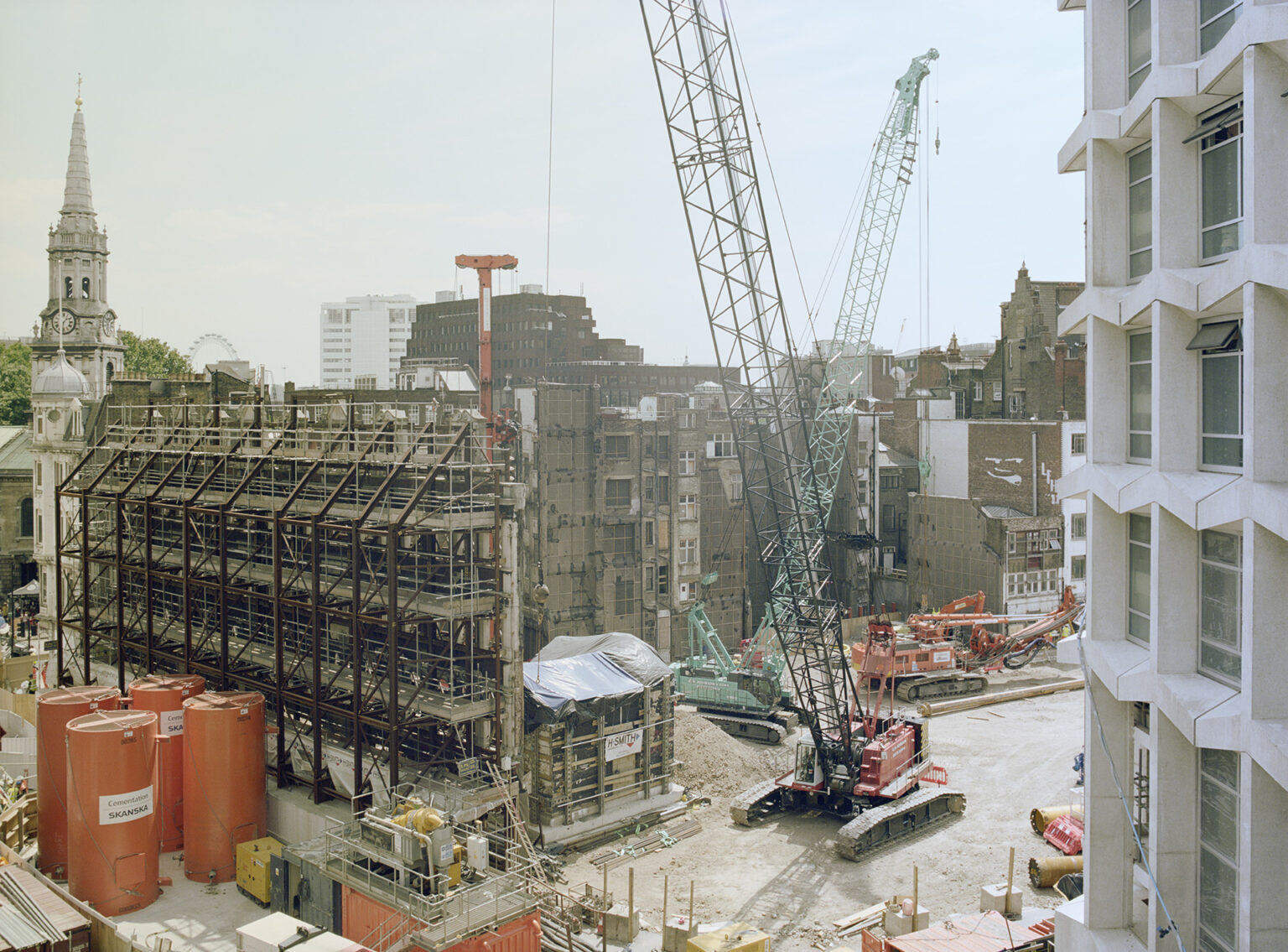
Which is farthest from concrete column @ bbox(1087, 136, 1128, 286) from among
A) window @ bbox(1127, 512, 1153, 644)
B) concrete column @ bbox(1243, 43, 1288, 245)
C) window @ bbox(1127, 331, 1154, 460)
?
concrete column @ bbox(1243, 43, 1288, 245)

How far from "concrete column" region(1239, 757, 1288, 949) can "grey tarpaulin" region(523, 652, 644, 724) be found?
18.6 meters

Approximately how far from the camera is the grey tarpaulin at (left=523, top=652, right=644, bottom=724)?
25.9 metres

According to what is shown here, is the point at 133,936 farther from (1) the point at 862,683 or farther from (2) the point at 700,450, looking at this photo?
(2) the point at 700,450

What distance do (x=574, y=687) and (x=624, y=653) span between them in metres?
2.74

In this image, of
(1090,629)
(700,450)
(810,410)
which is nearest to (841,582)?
(810,410)

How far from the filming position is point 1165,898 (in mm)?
9984

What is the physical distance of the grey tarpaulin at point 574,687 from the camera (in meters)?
25.9


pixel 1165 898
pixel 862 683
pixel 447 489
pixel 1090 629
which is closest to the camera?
pixel 1165 898

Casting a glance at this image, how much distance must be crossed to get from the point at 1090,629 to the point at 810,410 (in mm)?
44876

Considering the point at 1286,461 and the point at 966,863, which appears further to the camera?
the point at 966,863

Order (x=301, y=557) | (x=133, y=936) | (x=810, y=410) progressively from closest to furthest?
1. (x=133, y=936)
2. (x=301, y=557)
3. (x=810, y=410)

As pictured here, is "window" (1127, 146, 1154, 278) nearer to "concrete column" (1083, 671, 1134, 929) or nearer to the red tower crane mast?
"concrete column" (1083, 671, 1134, 929)

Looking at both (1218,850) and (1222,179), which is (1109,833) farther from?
(1222,179)

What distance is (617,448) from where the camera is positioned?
4416 centimetres
